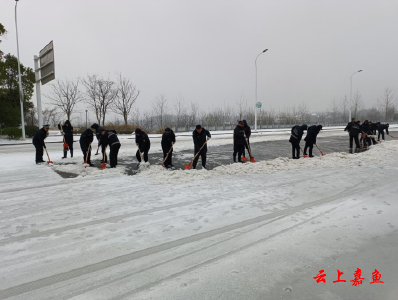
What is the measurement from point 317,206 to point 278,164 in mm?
4198

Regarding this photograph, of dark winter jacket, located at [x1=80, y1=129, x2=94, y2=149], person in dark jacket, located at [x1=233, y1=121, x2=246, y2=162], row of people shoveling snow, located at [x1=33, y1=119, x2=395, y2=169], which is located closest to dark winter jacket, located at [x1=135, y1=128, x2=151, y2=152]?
row of people shoveling snow, located at [x1=33, y1=119, x2=395, y2=169]

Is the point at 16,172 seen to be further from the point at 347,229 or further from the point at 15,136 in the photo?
the point at 15,136

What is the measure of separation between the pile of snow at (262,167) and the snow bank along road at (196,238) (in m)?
0.40

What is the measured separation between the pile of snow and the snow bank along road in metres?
0.40

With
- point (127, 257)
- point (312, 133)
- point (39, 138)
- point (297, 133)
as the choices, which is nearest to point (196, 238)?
point (127, 257)

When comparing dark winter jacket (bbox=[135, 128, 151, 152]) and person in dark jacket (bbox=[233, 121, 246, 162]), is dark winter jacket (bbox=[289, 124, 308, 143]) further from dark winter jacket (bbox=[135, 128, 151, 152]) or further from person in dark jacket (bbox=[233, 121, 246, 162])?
dark winter jacket (bbox=[135, 128, 151, 152])

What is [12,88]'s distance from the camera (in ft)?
101

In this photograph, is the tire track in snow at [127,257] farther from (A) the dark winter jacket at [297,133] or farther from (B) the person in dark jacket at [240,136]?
(A) the dark winter jacket at [297,133]

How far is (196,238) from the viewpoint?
11.7 ft

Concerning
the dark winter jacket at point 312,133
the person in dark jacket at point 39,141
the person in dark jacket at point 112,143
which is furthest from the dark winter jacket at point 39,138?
the dark winter jacket at point 312,133

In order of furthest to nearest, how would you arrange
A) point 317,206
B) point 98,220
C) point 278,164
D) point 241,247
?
point 278,164, point 317,206, point 98,220, point 241,247

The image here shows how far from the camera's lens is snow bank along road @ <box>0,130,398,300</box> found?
2502 mm

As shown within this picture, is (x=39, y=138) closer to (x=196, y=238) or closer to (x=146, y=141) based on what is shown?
(x=146, y=141)

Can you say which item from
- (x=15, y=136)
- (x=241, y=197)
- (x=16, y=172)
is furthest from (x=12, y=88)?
(x=241, y=197)
